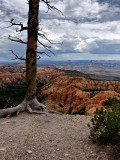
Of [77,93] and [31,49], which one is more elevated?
[31,49]

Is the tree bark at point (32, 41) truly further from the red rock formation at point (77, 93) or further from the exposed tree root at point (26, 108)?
the red rock formation at point (77, 93)

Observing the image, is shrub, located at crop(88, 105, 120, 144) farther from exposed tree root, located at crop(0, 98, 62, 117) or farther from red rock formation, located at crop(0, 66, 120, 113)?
red rock formation, located at crop(0, 66, 120, 113)

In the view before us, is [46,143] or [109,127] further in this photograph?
[46,143]

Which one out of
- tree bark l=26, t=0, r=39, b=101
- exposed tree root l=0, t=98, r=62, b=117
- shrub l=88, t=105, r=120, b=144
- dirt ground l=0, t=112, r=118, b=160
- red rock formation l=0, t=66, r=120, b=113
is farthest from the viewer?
red rock formation l=0, t=66, r=120, b=113

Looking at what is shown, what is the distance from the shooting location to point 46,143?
13.2 feet

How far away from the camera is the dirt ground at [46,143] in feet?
10.8

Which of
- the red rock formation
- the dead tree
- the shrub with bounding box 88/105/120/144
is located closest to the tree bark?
the dead tree

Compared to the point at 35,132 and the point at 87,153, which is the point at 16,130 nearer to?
the point at 35,132

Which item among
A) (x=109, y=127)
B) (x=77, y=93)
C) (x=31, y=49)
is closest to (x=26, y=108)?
(x=31, y=49)

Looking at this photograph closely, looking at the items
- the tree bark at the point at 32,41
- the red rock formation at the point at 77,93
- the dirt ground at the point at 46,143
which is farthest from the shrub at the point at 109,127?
the red rock formation at the point at 77,93

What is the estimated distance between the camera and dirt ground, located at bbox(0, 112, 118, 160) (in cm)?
331

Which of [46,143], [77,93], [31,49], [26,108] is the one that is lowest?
[77,93]

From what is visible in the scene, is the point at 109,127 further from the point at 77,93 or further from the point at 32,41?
the point at 77,93

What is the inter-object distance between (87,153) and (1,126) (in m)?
3.37
